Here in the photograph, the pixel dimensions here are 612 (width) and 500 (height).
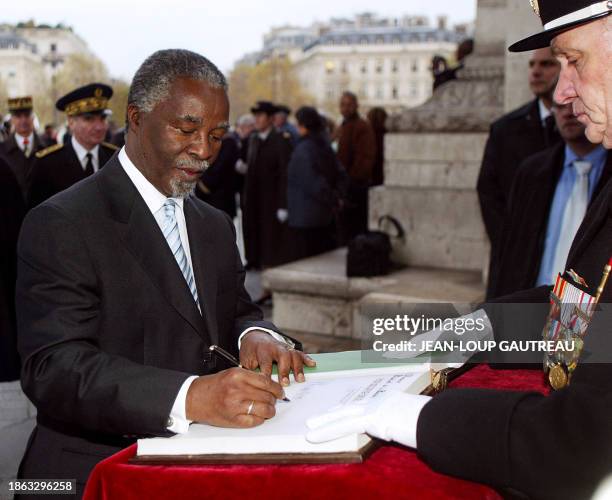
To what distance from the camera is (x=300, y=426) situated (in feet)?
4.75

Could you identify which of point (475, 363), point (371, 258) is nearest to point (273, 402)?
point (475, 363)

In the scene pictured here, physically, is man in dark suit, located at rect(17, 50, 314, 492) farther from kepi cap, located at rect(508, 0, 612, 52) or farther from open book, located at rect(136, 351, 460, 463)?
kepi cap, located at rect(508, 0, 612, 52)

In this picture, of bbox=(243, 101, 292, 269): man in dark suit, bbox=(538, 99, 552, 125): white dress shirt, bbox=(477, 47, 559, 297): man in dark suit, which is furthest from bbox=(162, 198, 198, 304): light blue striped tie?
bbox=(243, 101, 292, 269): man in dark suit

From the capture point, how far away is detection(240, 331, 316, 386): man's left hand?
6.09 ft

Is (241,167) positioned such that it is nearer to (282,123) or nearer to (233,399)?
(282,123)

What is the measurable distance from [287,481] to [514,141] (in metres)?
3.76

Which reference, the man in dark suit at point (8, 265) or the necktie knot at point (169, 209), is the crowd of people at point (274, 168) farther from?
the necktie knot at point (169, 209)

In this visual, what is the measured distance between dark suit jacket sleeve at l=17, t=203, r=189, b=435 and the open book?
0.16 meters

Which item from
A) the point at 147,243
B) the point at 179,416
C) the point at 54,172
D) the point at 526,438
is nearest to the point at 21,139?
the point at 54,172

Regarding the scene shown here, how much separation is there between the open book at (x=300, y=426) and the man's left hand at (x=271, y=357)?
0.19 feet

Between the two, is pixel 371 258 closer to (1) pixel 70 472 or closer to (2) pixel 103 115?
(2) pixel 103 115

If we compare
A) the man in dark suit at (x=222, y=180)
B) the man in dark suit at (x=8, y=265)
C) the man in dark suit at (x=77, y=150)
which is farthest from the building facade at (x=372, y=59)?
the man in dark suit at (x=8, y=265)

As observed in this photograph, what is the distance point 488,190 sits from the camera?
16.0ft

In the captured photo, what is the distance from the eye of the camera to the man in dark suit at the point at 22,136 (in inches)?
372
